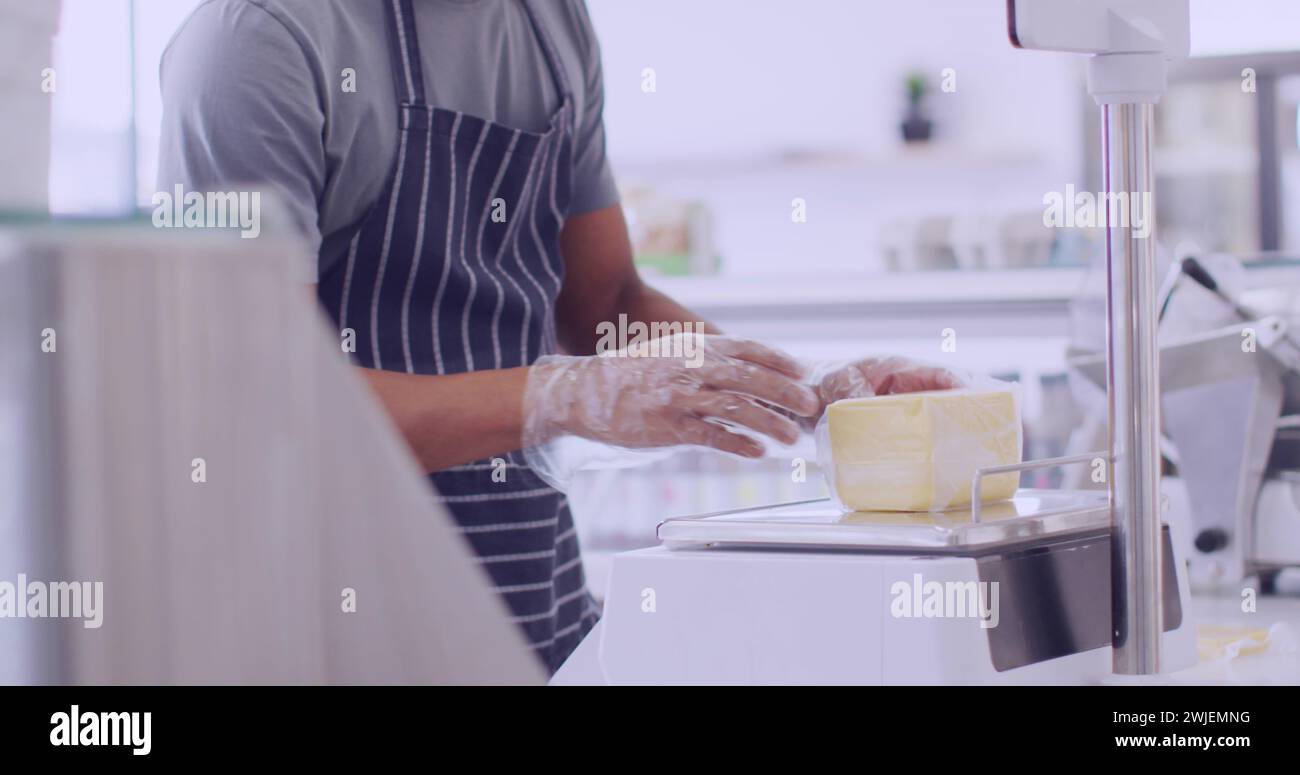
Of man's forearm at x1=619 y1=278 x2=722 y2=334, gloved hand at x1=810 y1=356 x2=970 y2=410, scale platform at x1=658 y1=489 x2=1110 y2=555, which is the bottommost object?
scale platform at x1=658 y1=489 x2=1110 y2=555

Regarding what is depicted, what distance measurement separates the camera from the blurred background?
11.4 feet

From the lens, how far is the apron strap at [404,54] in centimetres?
128

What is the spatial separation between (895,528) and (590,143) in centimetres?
83

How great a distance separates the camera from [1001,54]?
4.48 metres

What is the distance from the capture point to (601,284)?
1.62 meters

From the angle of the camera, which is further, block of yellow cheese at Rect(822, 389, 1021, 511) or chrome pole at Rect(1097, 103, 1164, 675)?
block of yellow cheese at Rect(822, 389, 1021, 511)

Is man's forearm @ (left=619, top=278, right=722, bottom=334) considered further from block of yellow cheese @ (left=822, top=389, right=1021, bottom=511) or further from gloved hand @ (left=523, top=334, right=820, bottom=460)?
block of yellow cheese @ (left=822, top=389, right=1021, bottom=511)

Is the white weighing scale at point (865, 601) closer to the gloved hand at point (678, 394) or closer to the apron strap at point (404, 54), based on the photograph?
the gloved hand at point (678, 394)

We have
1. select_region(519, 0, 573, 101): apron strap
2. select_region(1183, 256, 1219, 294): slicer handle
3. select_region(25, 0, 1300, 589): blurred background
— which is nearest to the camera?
select_region(519, 0, 573, 101): apron strap

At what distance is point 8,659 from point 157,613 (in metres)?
0.04

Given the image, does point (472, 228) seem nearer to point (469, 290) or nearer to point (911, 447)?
point (469, 290)

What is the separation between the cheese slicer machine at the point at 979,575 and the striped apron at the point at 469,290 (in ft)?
1.34

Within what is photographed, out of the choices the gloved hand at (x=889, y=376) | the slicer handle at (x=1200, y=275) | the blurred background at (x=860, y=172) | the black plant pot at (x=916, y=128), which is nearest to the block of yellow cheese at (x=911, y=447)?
the gloved hand at (x=889, y=376)

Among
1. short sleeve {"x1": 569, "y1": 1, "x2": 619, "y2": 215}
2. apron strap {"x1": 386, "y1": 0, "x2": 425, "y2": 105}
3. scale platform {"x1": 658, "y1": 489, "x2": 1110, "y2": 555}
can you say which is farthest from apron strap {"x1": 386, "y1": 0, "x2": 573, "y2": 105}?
scale platform {"x1": 658, "y1": 489, "x2": 1110, "y2": 555}
